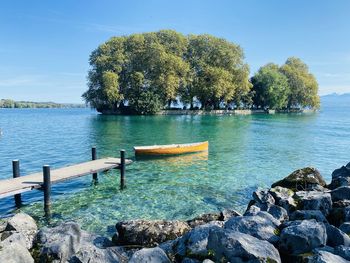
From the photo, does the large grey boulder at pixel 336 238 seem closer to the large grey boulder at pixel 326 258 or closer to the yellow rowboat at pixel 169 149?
A: the large grey boulder at pixel 326 258

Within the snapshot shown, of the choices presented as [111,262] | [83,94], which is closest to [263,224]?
[111,262]

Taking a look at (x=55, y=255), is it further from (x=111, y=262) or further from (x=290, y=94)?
(x=290, y=94)

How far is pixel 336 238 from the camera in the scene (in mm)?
7684

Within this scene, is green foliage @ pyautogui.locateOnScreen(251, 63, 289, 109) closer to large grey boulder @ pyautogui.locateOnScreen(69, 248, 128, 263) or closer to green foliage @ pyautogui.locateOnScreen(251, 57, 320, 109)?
green foliage @ pyautogui.locateOnScreen(251, 57, 320, 109)

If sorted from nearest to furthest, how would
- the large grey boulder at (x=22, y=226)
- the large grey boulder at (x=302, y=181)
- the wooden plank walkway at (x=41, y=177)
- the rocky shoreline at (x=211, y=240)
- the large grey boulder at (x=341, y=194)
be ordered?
the rocky shoreline at (x=211, y=240) → the large grey boulder at (x=22, y=226) → the large grey boulder at (x=341, y=194) → the wooden plank walkway at (x=41, y=177) → the large grey boulder at (x=302, y=181)

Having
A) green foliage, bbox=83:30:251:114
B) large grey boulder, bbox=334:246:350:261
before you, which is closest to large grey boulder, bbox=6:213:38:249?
large grey boulder, bbox=334:246:350:261

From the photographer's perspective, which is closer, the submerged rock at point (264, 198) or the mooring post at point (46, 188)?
the submerged rock at point (264, 198)

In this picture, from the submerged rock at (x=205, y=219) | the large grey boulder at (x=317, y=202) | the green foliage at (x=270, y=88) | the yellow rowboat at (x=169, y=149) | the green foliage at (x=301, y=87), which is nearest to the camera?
the large grey boulder at (x=317, y=202)

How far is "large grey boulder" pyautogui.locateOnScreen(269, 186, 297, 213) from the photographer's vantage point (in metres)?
11.7

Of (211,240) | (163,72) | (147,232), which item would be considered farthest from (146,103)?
(211,240)

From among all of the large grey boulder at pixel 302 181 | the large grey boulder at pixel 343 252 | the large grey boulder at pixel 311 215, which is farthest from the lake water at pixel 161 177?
the large grey boulder at pixel 343 252

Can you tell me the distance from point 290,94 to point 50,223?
127m

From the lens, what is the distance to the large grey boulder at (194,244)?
7093mm

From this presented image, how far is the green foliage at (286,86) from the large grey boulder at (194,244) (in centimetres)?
11036
